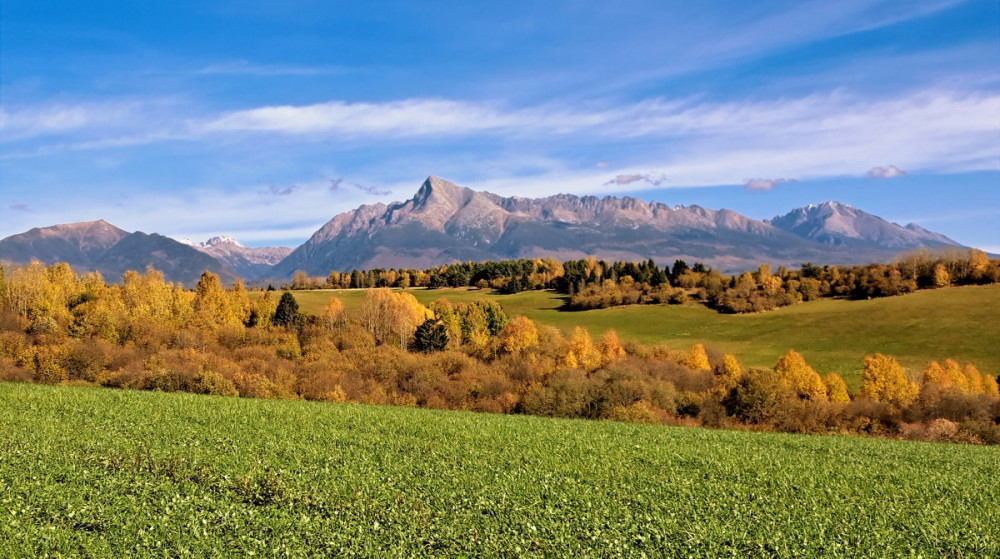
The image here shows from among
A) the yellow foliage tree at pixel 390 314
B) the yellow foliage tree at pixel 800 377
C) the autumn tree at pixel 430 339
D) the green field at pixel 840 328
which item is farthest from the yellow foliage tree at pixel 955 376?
the yellow foliage tree at pixel 390 314

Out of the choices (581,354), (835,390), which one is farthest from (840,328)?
(581,354)

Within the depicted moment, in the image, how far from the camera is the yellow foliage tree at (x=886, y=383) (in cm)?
7862

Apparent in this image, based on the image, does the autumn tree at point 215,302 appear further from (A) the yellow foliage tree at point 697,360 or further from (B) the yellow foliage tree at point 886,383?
(B) the yellow foliage tree at point 886,383

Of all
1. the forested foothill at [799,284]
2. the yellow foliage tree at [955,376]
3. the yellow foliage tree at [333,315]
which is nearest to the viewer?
the yellow foliage tree at [955,376]

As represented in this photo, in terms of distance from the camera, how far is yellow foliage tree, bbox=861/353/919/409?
258 ft

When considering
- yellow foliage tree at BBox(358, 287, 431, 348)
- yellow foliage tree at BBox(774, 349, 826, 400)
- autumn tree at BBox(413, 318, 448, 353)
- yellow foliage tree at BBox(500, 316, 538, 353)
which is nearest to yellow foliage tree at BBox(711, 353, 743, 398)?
yellow foliage tree at BBox(774, 349, 826, 400)

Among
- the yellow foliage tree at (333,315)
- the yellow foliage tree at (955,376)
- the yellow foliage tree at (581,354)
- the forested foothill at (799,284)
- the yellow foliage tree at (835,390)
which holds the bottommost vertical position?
the yellow foliage tree at (835,390)

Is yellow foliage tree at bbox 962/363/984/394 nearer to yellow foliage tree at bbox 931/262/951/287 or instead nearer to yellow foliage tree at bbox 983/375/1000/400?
yellow foliage tree at bbox 983/375/1000/400

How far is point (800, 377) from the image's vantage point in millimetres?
83562

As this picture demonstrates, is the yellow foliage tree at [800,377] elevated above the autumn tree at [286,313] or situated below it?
below

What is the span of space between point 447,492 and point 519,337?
8767 centimetres

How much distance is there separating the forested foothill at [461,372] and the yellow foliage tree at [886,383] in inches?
7.4

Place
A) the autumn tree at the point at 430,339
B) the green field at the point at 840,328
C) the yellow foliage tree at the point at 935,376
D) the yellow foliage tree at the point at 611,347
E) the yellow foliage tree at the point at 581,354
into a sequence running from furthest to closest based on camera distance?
the autumn tree at the point at 430,339, the green field at the point at 840,328, the yellow foliage tree at the point at 611,347, the yellow foliage tree at the point at 581,354, the yellow foliage tree at the point at 935,376

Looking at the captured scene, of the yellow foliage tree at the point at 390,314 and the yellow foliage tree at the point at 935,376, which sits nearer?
the yellow foliage tree at the point at 935,376
